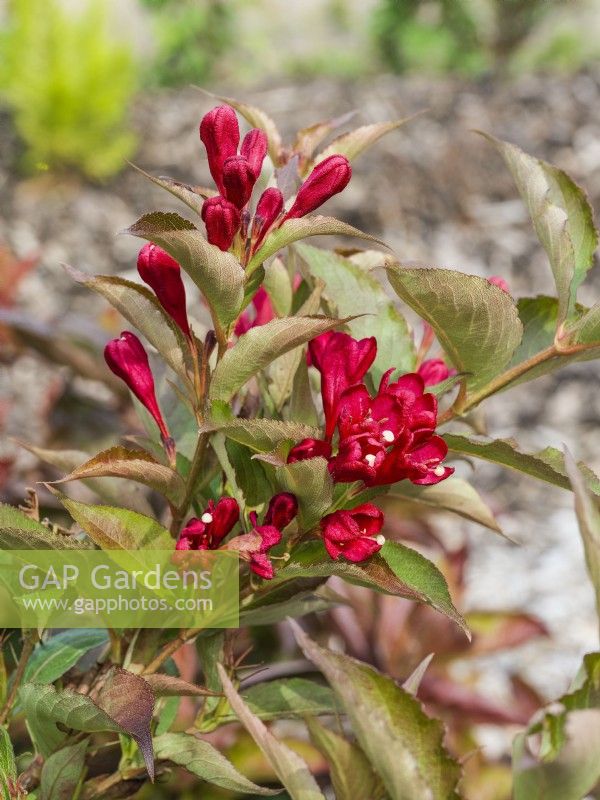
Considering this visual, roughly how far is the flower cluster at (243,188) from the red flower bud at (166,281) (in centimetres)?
4

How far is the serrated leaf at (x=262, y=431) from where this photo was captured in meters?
0.45

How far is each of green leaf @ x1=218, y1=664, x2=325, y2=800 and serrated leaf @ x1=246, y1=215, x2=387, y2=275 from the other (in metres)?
0.20

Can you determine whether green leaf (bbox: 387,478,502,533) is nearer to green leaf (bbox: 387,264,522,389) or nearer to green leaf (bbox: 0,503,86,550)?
green leaf (bbox: 387,264,522,389)

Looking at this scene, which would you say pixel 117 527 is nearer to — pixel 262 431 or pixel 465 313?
pixel 262 431

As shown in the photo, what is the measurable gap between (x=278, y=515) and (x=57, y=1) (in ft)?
12.8

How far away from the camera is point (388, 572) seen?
47 centimetres

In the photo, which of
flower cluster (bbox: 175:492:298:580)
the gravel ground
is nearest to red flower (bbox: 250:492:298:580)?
flower cluster (bbox: 175:492:298:580)

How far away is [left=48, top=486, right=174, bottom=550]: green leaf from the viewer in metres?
0.48

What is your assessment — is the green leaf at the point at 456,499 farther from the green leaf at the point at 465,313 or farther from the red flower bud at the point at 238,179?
the red flower bud at the point at 238,179

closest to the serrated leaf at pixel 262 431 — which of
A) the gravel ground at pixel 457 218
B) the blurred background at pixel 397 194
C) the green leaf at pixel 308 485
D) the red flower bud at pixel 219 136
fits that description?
the green leaf at pixel 308 485

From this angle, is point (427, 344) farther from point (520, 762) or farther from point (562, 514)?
point (562, 514)

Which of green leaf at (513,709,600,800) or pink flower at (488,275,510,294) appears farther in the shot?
pink flower at (488,275,510,294)

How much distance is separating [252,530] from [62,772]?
17 centimetres

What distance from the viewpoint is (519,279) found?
3043 mm
